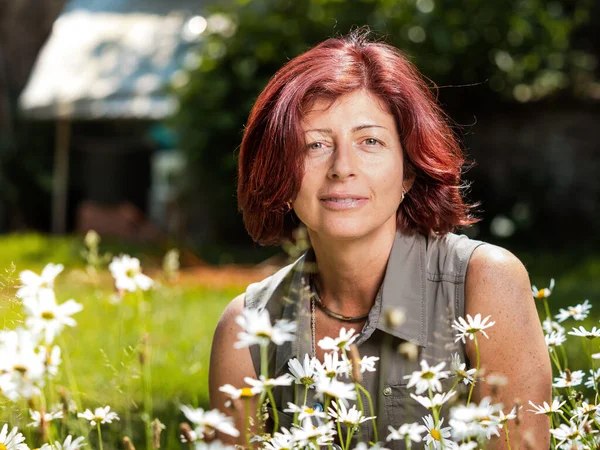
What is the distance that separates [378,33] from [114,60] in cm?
529

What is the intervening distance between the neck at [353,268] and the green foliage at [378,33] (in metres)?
6.30

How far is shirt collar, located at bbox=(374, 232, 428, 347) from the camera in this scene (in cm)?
212

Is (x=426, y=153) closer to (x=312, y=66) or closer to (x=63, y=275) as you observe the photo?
(x=312, y=66)

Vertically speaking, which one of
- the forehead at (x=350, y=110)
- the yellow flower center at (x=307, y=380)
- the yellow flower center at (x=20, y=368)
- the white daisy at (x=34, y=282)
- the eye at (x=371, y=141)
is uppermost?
the forehead at (x=350, y=110)

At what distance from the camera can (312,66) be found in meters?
2.26

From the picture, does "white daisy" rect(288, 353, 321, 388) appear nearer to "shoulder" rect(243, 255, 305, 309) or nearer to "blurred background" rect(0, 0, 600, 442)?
"shoulder" rect(243, 255, 305, 309)

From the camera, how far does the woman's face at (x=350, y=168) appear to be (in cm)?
208

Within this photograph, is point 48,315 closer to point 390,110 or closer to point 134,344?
point 390,110

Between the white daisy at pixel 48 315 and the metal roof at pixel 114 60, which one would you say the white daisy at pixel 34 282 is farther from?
the metal roof at pixel 114 60

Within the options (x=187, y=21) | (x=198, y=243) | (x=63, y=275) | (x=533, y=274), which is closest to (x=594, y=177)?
(x=533, y=274)

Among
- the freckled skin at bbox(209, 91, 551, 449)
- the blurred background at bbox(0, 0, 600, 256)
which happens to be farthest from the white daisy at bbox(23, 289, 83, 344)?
the blurred background at bbox(0, 0, 600, 256)

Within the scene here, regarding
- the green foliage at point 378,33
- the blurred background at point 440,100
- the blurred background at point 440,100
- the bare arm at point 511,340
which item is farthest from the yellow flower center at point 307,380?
the green foliage at point 378,33

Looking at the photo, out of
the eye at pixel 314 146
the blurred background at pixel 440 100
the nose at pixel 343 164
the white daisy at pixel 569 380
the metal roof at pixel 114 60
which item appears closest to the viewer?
the white daisy at pixel 569 380

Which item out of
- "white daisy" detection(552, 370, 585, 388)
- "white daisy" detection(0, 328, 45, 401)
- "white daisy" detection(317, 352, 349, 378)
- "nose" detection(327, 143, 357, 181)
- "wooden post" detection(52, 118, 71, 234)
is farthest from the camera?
"wooden post" detection(52, 118, 71, 234)
